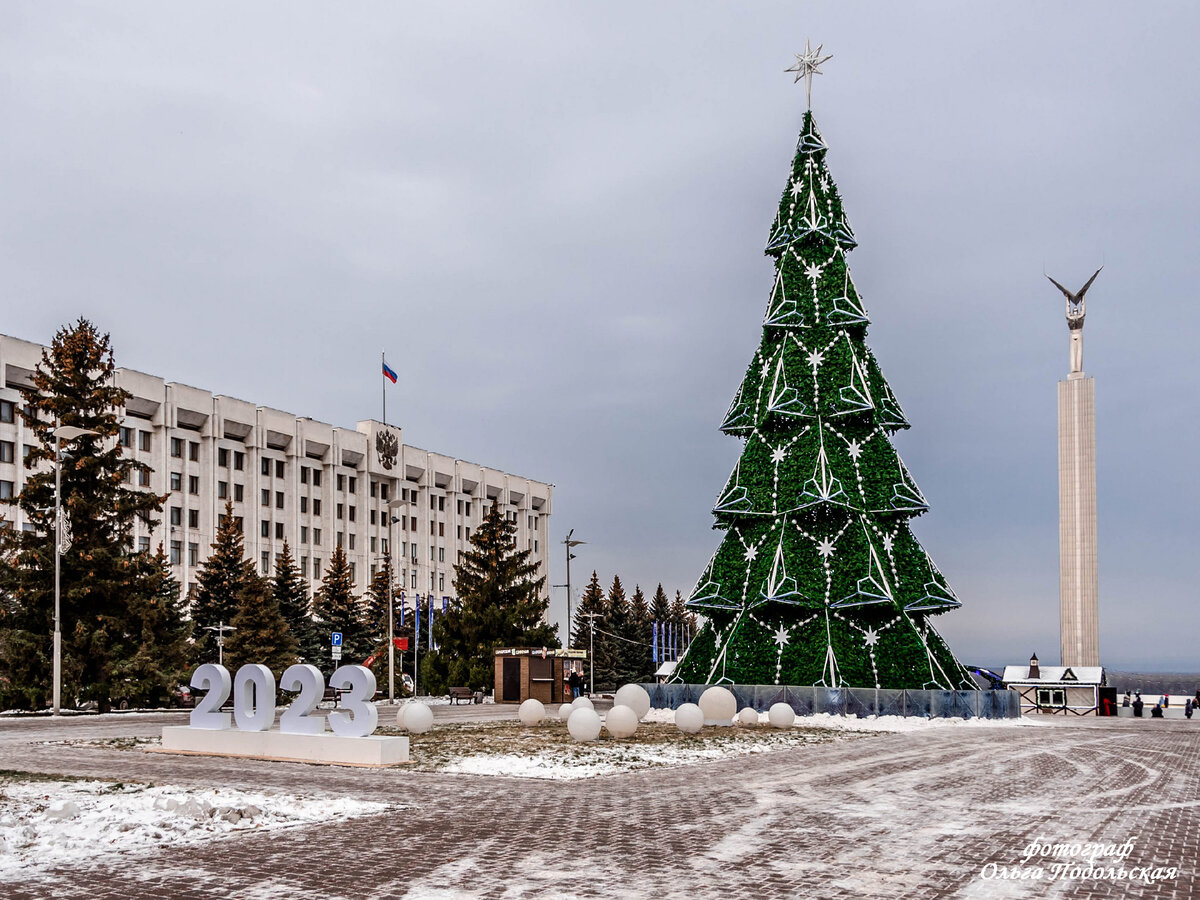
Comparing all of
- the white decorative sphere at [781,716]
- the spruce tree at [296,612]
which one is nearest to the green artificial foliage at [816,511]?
the white decorative sphere at [781,716]

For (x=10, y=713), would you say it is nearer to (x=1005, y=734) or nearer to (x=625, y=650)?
(x=1005, y=734)

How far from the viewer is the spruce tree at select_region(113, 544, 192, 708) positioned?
38969mm

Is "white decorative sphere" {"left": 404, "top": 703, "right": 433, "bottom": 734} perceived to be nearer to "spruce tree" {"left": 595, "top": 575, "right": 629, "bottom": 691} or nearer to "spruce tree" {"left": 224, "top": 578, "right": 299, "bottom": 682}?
"spruce tree" {"left": 224, "top": 578, "right": 299, "bottom": 682}

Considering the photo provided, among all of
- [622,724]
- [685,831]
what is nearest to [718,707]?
[622,724]

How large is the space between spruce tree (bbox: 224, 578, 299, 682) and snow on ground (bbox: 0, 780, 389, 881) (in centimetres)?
4084

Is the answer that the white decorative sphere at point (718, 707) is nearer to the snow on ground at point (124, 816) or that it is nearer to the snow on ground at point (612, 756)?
the snow on ground at point (612, 756)

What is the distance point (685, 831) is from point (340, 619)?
6485 cm

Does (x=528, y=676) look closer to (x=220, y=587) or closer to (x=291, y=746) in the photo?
(x=220, y=587)

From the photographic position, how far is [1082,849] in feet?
38.7

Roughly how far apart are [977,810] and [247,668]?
1336 centimetres

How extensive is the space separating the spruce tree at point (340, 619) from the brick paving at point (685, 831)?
4958 centimetres

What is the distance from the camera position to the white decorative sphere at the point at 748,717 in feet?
102

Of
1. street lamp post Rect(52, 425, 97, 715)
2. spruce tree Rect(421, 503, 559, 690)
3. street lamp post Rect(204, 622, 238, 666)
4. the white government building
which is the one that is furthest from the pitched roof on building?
street lamp post Rect(52, 425, 97, 715)

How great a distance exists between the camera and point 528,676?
157 ft
